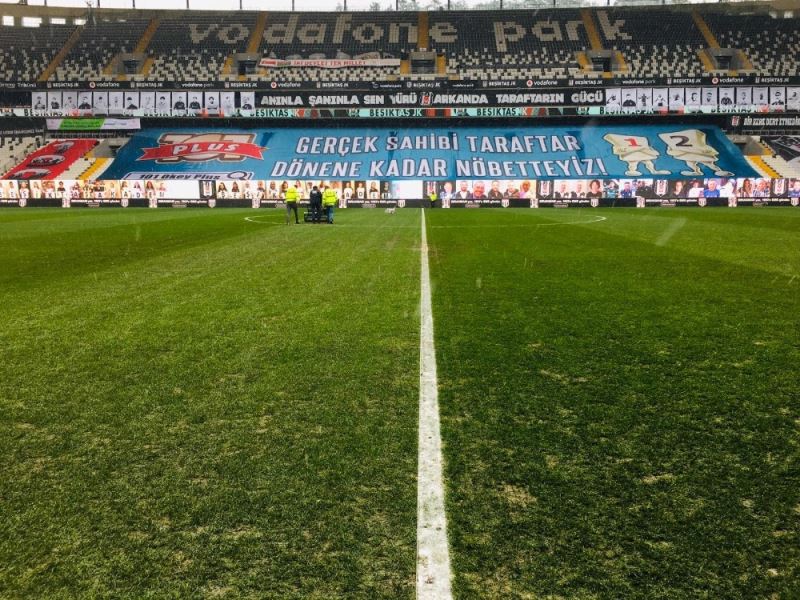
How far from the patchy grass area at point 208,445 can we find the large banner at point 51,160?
4386 centimetres

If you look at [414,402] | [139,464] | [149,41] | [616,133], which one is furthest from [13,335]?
[149,41]

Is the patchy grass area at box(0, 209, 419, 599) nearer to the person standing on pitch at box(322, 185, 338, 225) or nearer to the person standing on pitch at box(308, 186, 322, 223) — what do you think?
the person standing on pitch at box(322, 185, 338, 225)

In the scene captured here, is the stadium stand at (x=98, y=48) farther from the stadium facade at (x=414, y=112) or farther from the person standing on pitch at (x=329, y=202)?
the person standing on pitch at (x=329, y=202)

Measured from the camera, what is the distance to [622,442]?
3475 millimetres

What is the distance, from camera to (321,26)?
58.8 metres

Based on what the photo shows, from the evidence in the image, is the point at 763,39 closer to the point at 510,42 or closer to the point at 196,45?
the point at 510,42

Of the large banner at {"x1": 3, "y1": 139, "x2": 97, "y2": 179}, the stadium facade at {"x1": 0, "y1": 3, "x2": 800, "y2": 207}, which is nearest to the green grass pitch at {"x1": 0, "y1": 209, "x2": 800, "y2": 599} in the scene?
the stadium facade at {"x1": 0, "y1": 3, "x2": 800, "y2": 207}

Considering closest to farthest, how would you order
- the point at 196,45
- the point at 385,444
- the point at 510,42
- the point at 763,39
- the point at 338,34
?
the point at 385,444
the point at 763,39
the point at 510,42
the point at 196,45
the point at 338,34

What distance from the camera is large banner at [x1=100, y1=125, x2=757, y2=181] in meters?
45.1

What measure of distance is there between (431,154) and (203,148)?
1754 centimetres

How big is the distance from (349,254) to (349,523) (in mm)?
10644

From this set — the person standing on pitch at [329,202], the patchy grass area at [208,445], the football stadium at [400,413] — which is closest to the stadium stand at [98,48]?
the person standing on pitch at [329,202]

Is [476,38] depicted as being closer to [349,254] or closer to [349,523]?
[349,254]

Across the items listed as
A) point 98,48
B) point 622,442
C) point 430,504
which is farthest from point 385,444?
point 98,48
